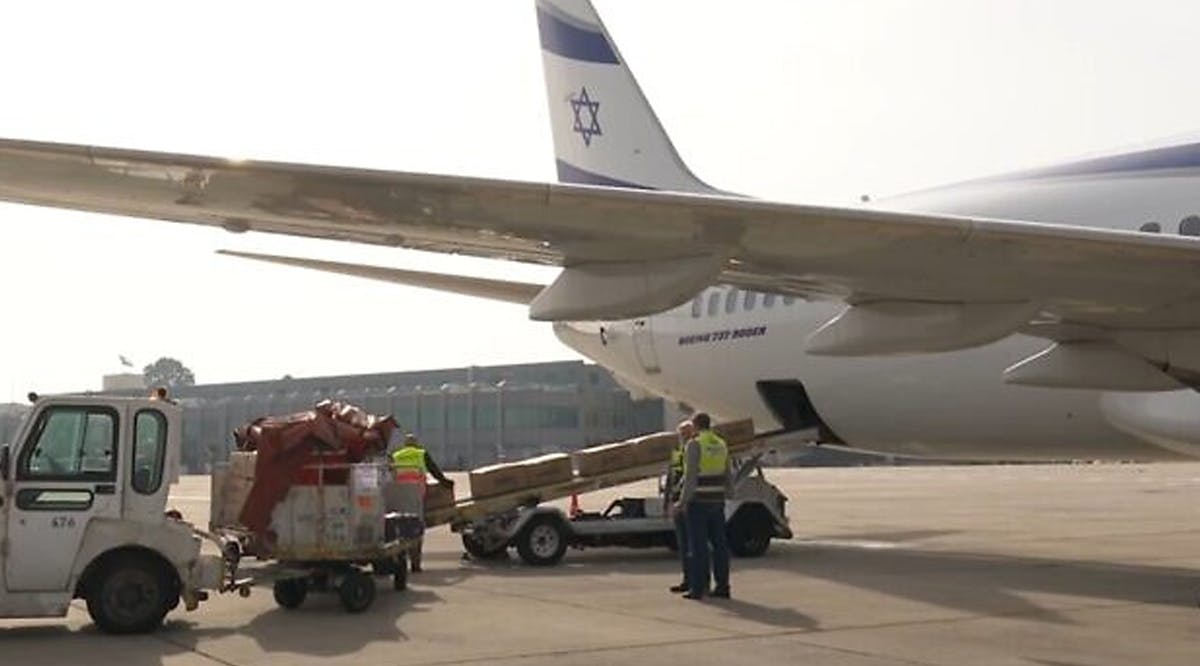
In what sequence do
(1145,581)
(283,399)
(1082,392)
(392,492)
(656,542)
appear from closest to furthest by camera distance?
(1145,581)
(1082,392)
(392,492)
(656,542)
(283,399)

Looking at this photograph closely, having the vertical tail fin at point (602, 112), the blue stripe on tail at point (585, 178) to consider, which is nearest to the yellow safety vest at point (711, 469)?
the blue stripe on tail at point (585, 178)

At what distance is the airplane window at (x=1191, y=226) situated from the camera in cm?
1360

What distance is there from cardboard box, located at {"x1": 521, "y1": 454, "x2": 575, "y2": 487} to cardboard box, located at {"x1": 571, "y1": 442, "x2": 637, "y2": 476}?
14cm

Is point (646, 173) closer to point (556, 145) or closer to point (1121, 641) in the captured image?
point (556, 145)

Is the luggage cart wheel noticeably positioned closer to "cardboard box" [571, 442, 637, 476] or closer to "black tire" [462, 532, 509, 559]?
"black tire" [462, 532, 509, 559]

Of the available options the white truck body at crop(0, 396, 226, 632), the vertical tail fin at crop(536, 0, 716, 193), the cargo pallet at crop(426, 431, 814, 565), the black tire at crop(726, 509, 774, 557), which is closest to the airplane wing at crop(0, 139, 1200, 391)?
the white truck body at crop(0, 396, 226, 632)

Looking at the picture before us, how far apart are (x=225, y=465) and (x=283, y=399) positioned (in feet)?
296

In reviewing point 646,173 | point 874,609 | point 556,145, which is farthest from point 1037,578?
point 556,145

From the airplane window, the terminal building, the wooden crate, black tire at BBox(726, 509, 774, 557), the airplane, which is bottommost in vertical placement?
black tire at BBox(726, 509, 774, 557)

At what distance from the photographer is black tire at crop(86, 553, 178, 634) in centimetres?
1055

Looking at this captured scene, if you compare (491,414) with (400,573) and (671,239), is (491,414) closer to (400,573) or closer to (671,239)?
(400,573)

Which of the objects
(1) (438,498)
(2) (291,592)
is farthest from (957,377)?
(2) (291,592)

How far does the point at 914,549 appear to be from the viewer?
60.2 ft

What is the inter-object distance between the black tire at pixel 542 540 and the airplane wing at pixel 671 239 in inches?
266
